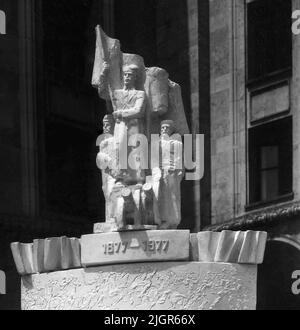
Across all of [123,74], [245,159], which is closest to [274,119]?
[245,159]

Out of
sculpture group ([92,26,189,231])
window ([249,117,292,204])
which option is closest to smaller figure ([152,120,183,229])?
sculpture group ([92,26,189,231])

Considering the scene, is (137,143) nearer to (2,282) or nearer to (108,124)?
(108,124)

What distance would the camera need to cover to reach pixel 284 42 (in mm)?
38875

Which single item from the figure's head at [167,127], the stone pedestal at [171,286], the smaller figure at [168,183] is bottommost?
the stone pedestal at [171,286]

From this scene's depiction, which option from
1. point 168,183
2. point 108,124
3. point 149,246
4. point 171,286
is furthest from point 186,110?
point 171,286

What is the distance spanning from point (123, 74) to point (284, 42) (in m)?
16.9

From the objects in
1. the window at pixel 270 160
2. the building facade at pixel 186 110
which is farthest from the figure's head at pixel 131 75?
the window at pixel 270 160

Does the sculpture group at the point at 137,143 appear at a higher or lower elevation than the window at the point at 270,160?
lower

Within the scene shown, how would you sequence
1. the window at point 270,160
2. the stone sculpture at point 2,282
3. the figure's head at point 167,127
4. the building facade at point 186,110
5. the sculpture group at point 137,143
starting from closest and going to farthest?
the sculpture group at point 137,143
the figure's head at point 167,127
the stone sculpture at point 2,282
the building facade at point 186,110
the window at point 270,160

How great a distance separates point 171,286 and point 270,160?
1859 cm

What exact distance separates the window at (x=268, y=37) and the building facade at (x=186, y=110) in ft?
0.07

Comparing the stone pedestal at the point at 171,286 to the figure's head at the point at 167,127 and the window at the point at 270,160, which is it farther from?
the window at the point at 270,160

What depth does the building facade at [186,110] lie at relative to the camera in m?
38.7

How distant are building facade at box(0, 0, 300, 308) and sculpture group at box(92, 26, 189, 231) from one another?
51.6 feet
